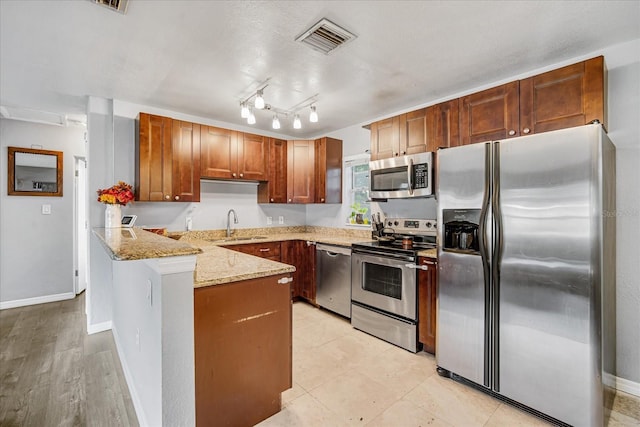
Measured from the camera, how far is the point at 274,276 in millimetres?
1864

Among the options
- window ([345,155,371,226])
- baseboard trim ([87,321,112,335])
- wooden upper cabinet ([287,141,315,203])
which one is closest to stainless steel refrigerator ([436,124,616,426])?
window ([345,155,371,226])

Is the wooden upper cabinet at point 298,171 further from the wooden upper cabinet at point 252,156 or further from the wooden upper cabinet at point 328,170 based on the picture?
the wooden upper cabinet at point 252,156

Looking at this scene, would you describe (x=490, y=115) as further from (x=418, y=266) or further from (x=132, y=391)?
(x=132, y=391)

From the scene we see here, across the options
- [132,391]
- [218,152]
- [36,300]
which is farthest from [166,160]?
[36,300]

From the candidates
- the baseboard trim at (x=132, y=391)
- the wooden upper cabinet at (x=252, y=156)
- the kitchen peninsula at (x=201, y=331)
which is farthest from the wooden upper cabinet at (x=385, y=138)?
the baseboard trim at (x=132, y=391)

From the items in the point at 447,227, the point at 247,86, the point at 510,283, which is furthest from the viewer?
the point at 247,86

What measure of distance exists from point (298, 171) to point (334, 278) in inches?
66.4

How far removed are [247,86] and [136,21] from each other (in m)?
1.11

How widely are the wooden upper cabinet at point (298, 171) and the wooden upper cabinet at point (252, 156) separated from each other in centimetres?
38

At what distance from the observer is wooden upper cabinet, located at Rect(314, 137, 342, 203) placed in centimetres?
425

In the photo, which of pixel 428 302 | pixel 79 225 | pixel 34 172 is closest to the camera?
pixel 428 302

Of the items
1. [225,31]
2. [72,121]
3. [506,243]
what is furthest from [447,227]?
[72,121]

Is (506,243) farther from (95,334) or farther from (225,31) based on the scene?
(95,334)

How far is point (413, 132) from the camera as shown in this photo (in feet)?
10.0
